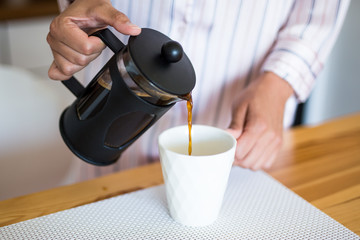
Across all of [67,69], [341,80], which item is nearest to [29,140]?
[67,69]

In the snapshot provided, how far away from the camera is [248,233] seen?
0.62m

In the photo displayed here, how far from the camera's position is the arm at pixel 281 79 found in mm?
785

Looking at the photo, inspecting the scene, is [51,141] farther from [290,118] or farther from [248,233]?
[248,233]

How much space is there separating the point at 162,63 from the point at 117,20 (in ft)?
0.36

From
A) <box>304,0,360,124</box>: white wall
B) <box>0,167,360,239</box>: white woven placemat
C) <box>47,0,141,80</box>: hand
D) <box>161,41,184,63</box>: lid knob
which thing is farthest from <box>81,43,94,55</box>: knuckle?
<box>304,0,360,124</box>: white wall

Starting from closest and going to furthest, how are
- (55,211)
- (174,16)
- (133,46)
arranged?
(133,46), (55,211), (174,16)

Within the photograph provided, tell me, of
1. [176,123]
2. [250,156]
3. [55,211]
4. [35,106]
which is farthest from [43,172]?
[250,156]

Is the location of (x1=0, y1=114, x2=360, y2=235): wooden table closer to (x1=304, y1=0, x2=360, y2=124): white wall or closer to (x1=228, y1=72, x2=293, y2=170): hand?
(x1=228, y1=72, x2=293, y2=170): hand

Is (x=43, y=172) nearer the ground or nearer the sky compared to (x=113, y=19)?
nearer the ground

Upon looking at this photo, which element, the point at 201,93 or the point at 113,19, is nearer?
the point at 113,19

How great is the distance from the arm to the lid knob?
26cm

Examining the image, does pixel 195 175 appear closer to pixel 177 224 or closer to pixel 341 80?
pixel 177 224

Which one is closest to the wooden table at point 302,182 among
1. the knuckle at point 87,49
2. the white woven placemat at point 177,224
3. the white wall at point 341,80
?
the white woven placemat at point 177,224

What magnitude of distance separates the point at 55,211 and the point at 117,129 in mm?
177
